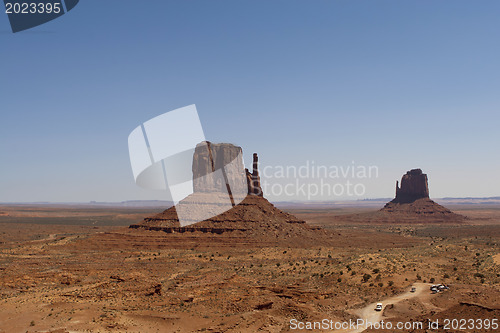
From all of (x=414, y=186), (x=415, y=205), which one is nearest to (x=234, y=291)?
(x=415, y=205)

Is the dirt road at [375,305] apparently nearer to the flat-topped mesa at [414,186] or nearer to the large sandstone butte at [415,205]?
the large sandstone butte at [415,205]

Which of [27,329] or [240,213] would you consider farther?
[240,213]

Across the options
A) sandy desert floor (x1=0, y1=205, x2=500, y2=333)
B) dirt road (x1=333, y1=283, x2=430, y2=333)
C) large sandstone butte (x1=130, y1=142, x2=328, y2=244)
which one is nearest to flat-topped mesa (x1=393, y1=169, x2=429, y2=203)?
large sandstone butte (x1=130, y1=142, x2=328, y2=244)

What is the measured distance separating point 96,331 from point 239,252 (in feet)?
142

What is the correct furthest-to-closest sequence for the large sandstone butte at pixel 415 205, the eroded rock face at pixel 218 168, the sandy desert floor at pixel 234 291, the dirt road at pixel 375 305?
1. the large sandstone butte at pixel 415 205
2. the eroded rock face at pixel 218 168
3. the sandy desert floor at pixel 234 291
4. the dirt road at pixel 375 305

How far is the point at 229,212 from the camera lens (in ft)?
275

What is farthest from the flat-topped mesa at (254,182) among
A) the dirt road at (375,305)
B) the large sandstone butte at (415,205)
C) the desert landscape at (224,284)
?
the large sandstone butte at (415,205)

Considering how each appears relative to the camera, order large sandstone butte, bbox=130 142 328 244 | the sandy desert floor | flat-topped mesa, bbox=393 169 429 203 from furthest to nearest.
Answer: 1. flat-topped mesa, bbox=393 169 429 203
2. large sandstone butte, bbox=130 142 328 244
3. the sandy desert floor

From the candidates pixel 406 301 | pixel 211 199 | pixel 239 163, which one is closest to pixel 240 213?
pixel 211 199

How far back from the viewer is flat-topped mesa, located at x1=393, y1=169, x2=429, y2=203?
16900 cm

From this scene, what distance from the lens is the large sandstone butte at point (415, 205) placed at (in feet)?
516

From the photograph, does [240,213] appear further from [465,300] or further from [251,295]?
[465,300]

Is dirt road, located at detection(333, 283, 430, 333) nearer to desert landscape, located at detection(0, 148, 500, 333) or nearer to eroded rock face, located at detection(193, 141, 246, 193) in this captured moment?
desert landscape, located at detection(0, 148, 500, 333)

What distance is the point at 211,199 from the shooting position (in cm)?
8462
